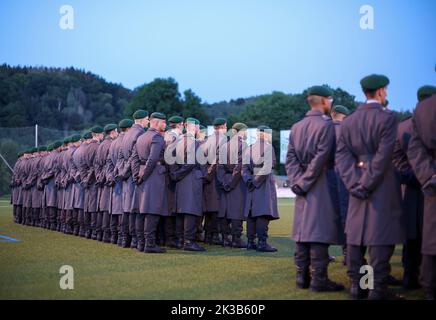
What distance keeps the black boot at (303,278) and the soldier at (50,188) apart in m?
11.4

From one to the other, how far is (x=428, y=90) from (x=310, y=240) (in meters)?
2.37

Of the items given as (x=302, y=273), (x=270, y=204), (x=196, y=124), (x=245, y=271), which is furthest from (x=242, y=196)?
(x=302, y=273)

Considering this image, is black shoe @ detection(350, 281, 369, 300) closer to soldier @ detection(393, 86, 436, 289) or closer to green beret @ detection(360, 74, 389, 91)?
soldier @ detection(393, 86, 436, 289)

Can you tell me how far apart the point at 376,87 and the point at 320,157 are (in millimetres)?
1036

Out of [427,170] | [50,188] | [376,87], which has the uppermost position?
[376,87]

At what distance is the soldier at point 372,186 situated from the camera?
679 cm

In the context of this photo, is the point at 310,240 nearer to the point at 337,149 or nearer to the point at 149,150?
the point at 337,149

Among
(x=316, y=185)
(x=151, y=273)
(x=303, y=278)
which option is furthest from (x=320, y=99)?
(x=151, y=273)

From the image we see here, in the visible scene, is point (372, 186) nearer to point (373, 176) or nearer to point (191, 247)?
point (373, 176)

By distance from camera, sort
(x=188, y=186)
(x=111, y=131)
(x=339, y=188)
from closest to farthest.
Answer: (x=339, y=188) → (x=188, y=186) → (x=111, y=131)

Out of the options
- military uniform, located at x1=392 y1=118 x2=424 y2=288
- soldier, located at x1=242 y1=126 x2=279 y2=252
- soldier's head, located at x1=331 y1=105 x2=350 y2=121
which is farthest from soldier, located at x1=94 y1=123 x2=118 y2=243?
military uniform, located at x1=392 y1=118 x2=424 y2=288

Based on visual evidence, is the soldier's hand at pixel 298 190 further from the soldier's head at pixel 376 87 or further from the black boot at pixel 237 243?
the black boot at pixel 237 243

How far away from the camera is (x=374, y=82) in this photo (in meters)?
7.20

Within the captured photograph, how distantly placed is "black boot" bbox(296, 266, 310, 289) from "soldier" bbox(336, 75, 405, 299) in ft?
2.46
